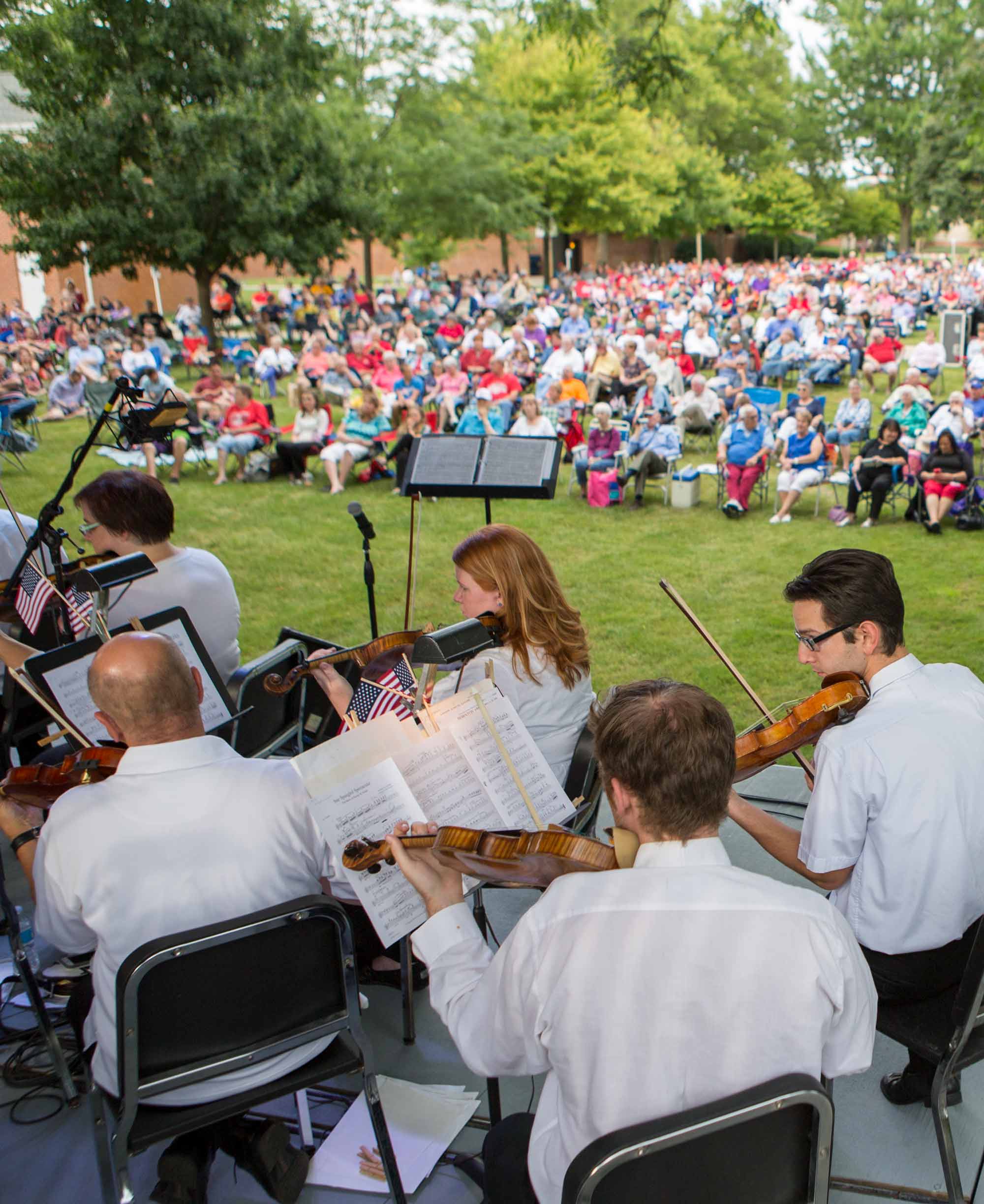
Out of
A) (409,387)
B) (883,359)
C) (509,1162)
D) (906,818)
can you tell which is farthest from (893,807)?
(883,359)

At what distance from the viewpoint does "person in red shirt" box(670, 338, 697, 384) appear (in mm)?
14188

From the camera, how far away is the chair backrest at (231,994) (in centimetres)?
187

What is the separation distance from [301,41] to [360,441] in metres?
13.4

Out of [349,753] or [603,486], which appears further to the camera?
[603,486]

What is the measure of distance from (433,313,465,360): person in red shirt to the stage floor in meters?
16.3

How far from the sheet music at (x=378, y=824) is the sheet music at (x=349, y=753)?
0.05ft

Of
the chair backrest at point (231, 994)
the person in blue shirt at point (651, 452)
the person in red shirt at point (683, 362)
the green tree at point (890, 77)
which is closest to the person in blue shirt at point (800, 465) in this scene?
the person in blue shirt at point (651, 452)

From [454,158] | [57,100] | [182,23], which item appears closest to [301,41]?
[182,23]

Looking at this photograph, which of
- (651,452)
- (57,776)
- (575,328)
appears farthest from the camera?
(575,328)

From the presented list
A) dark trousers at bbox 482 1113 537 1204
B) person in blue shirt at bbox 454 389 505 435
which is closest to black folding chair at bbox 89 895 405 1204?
dark trousers at bbox 482 1113 537 1204

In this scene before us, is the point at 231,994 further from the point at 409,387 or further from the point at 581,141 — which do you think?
the point at 581,141

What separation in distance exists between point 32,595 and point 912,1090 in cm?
330

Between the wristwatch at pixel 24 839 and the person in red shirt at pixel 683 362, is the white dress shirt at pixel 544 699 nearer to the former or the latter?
the wristwatch at pixel 24 839

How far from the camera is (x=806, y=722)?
2553 mm
